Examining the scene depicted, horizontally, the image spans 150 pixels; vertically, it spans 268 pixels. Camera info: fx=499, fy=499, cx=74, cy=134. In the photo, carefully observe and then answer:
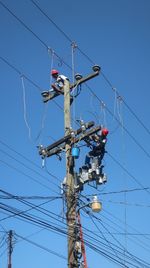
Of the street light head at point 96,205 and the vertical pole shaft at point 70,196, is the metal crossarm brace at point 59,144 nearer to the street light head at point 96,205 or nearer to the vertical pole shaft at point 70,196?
the vertical pole shaft at point 70,196

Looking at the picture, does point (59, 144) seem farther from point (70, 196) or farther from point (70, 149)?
point (70, 196)

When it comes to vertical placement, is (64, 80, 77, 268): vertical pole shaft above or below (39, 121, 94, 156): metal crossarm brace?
below

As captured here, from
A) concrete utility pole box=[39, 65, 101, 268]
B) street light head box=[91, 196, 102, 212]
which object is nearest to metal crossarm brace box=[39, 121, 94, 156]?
concrete utility pole box=[39, 65, 101, 268]

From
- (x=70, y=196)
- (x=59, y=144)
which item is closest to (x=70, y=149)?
(x=59, y=144)

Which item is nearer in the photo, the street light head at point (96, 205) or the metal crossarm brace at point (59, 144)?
the street light head at point (96, 205)

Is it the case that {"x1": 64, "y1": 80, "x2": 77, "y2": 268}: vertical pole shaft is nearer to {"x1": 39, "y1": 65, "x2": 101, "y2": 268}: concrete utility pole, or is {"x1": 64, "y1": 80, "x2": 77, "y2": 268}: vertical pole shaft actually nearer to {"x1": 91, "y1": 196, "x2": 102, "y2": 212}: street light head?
{"x1": 39, "y1": 65, "x2": 101, "y2": 268}: concrete utility pole

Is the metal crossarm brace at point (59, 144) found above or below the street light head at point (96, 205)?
above

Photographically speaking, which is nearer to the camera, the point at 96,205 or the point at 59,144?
the point at 96,205

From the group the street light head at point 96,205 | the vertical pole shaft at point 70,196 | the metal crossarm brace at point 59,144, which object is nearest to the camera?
the vertical pole shaft at point 70,196

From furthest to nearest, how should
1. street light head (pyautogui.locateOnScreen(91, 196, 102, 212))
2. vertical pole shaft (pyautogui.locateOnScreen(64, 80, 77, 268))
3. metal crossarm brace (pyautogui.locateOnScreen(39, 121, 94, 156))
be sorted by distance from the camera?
metal crossarm brace (pyautogui.locateOnScreen(39, 121, 94, 156)) → street light head (pyautogui.locateOnScreen(91, 196, 102, 212)) → vertical pole shaft (pyautogui.locateOnScreen(64, 80, 77, 268))

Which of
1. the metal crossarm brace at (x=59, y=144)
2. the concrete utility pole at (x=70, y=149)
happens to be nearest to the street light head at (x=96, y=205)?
the concrete utility pole at (x=70, y=149)

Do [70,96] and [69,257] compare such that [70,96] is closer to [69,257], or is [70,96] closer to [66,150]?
[66,150]

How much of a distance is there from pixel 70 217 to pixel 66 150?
2.04 meters

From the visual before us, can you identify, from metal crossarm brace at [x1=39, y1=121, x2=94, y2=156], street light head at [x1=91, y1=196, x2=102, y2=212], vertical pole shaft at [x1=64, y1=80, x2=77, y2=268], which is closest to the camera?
vertical pole shaft at [x1=64, y1=80, x2=77, y2=268]
